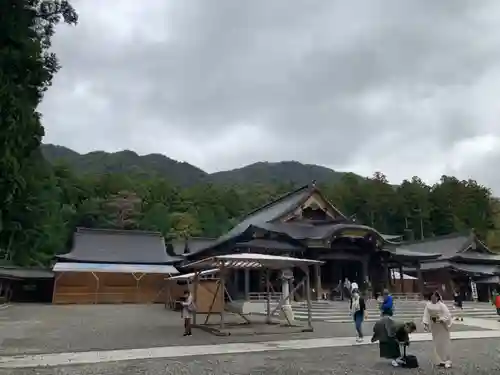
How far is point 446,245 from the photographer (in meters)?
43.0

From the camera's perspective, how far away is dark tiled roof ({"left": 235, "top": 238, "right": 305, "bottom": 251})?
25781mm

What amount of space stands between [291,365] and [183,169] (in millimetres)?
130699

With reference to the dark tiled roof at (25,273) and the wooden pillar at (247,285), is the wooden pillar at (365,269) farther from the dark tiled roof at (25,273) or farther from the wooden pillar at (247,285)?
the dark tiled roof at (25,273)

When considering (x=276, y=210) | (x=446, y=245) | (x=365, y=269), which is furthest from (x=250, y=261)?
(x=446, y=245)

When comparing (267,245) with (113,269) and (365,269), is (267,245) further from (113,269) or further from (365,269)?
(113,269)

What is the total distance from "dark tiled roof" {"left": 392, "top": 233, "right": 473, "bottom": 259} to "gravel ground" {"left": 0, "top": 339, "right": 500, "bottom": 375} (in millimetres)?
29732

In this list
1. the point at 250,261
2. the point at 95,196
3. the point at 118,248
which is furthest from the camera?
the point at 95,196

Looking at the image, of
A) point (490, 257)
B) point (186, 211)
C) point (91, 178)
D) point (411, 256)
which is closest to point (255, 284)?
point (411, 256)

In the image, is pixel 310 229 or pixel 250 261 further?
pixel 310 229

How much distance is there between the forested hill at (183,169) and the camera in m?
118

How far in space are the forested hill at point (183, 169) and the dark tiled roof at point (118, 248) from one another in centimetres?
6476

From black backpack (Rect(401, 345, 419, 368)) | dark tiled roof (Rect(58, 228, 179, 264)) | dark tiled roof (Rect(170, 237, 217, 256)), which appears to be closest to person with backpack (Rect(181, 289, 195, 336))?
black backpack (Rect(401, 345, 419, 368))

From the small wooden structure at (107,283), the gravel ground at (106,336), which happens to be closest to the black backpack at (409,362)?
the gravel ground at (106,336)

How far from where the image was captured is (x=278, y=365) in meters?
9.02
